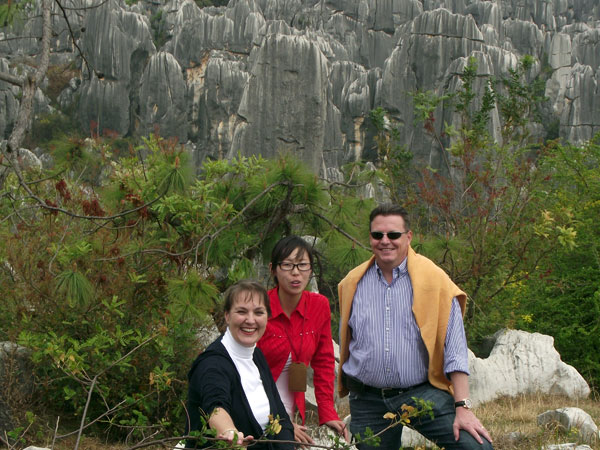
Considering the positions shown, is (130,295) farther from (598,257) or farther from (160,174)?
(598,257)

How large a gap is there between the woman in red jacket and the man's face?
259 millimetres

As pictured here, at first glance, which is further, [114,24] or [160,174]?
[114,24]

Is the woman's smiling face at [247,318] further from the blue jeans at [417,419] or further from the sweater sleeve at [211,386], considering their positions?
the blue jeans at [417,419]

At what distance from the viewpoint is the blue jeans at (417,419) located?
2.23m

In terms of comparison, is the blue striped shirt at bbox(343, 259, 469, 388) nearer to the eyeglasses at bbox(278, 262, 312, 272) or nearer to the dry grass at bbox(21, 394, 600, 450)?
the eyeglasses at bbox(278, 262, 312, 272)

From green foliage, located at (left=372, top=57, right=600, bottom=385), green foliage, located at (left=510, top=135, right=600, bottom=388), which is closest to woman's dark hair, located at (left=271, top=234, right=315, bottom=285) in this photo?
green foliage, located at (left=372, top=57, right=600, bottom=385)

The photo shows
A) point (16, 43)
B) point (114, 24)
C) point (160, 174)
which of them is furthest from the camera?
point (16, 43)

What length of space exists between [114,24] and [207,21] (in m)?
5.17

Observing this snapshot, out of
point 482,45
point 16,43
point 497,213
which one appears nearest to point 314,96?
point 482,45

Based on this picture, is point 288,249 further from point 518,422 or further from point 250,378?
point 518,422

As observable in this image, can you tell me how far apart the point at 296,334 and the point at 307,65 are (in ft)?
61.7

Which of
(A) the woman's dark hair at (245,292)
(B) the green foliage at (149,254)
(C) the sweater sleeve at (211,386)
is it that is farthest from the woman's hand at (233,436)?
(B) the green foliage at (149,254)

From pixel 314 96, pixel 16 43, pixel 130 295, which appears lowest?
pixel 130 295

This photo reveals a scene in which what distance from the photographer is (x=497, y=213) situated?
250 inches
